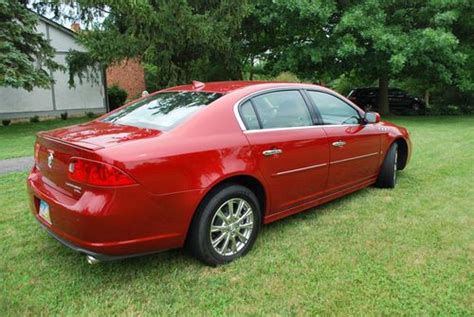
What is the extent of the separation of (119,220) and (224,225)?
92 cm

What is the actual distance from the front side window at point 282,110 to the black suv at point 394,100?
18489 mm

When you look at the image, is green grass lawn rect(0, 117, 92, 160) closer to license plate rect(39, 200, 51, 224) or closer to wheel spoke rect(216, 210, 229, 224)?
license plate rect(39, 200, 51, 224)

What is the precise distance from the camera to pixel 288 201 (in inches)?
165

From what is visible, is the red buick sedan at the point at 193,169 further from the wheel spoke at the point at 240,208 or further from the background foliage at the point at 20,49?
the background foliage at the point at 20,49

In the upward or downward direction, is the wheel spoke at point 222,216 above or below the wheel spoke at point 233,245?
above

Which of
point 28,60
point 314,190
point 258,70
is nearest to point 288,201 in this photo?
point 314,190

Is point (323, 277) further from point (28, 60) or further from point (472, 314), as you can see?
point (28, 60)

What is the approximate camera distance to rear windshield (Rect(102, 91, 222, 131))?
3631 mm

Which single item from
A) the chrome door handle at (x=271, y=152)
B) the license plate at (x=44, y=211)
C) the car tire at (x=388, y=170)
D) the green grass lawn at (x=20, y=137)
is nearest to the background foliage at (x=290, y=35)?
the green grass lawn at (x=20, y=137)

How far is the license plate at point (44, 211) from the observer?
331 centimetres

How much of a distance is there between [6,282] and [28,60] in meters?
11.8

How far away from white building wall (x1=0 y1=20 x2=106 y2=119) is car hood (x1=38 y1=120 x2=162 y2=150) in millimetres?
15295

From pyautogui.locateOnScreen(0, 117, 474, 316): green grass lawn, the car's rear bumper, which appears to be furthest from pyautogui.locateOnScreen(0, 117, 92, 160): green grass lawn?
the car's rear bumper

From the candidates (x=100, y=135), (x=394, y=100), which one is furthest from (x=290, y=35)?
(x=100, y=135)
